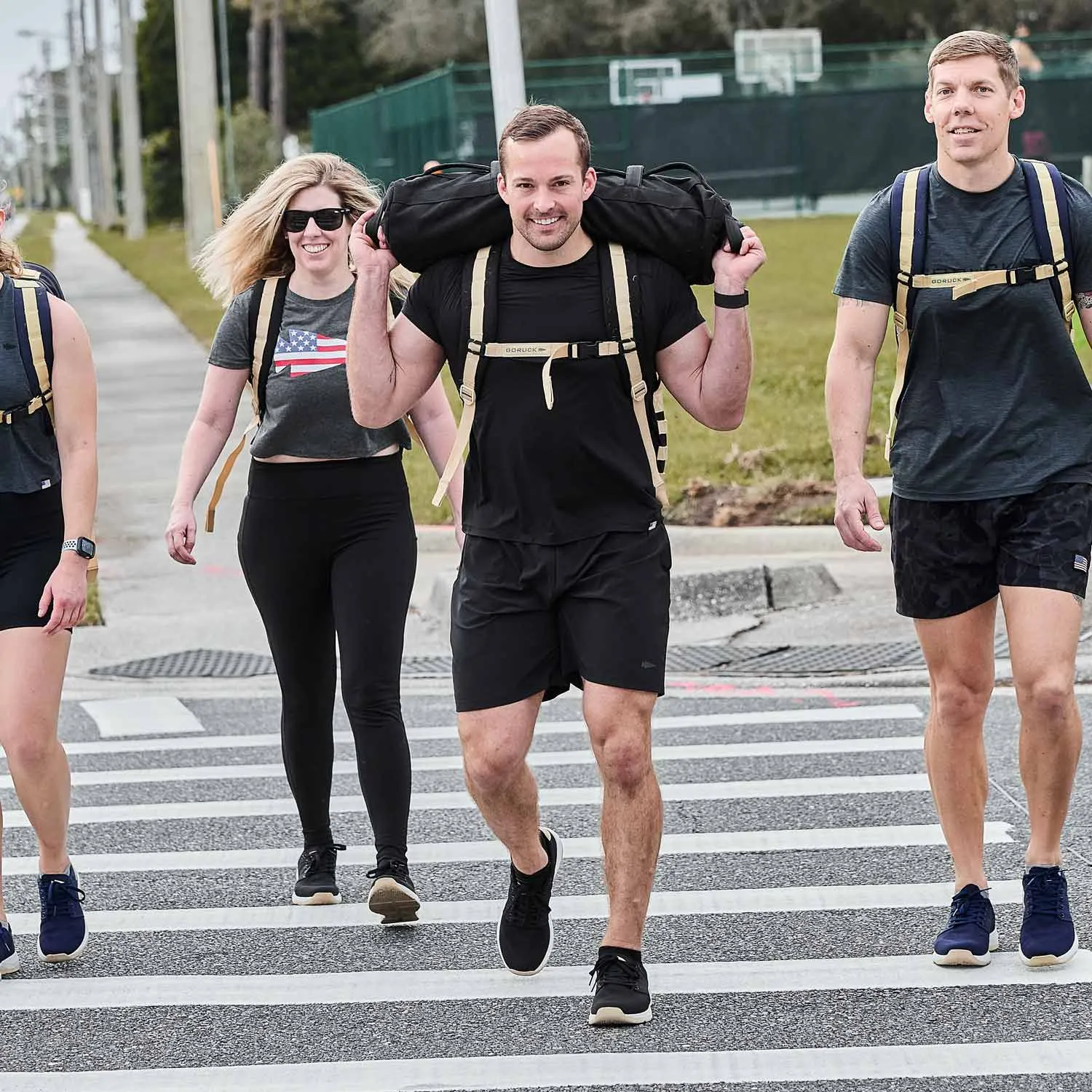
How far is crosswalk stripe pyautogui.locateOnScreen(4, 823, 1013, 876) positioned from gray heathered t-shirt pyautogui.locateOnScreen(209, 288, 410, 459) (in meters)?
1.40

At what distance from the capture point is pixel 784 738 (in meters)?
7.51

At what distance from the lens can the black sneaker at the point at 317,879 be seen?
5664 millimetres

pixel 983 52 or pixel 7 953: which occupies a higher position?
pixel 983 52

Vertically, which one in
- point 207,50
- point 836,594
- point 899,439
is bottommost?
point 836,594

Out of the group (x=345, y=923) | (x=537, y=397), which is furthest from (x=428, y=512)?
(x=537, y=397)

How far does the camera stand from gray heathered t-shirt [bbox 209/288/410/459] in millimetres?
5371

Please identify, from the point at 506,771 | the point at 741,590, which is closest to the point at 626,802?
the point at 506,771

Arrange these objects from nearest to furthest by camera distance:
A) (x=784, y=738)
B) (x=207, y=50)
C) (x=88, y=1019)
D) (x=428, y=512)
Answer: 1. (x=88, y=1019)
2. (x=784, y=738)
3. (x=428, y=512)
4. (x=207, y=50)

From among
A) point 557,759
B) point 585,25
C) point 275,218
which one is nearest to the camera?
point 275,218

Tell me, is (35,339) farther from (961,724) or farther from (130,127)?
(130,127)

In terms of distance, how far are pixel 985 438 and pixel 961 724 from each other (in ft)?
2.35

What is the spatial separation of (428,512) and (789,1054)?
7.57 m

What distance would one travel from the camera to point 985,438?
4.75 metres

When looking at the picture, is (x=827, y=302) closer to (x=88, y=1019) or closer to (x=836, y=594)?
(x=836, y=594)
